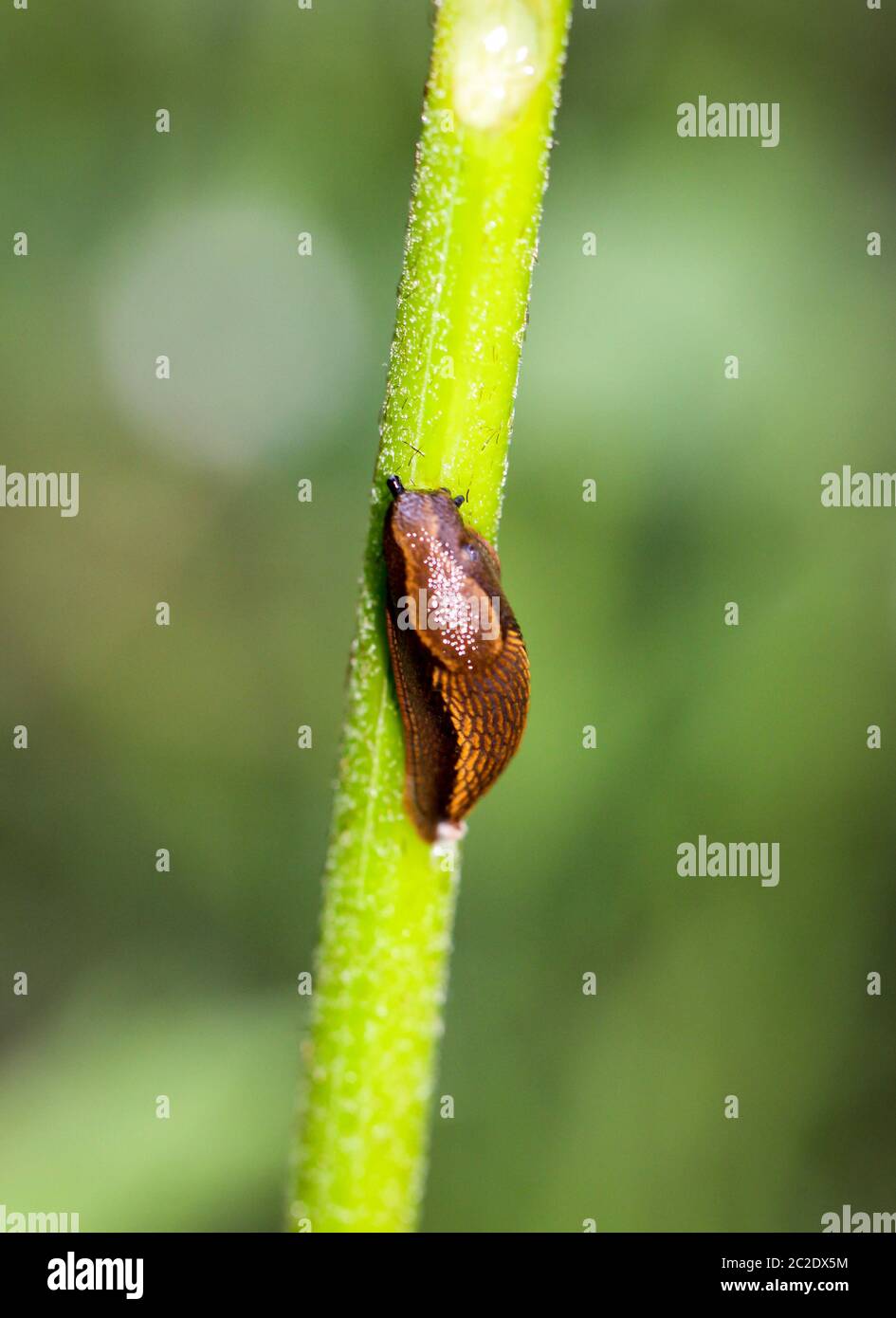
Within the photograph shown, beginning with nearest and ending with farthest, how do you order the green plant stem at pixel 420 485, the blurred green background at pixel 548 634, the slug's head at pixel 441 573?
the green plant stem at pixel 420 485
the slug's head at pixel 441 573
the blurred green background at pixel 548 634

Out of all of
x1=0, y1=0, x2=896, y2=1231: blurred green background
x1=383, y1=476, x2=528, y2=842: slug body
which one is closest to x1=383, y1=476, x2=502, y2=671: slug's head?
x1=383, y1=476, x2=528, y2=842: slug body

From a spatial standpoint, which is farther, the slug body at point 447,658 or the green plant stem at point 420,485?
the slug body at point 447,658

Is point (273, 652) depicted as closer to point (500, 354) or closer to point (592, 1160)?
point (592, 1160)

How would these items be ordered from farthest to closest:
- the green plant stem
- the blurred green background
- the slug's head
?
the blurred green background < the slug's head < the green plant stem

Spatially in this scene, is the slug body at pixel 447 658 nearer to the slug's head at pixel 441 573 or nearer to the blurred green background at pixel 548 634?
the slug's head at pixel 441 573

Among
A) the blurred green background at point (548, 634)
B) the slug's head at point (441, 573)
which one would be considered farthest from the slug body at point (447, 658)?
the blurred green background at point (548, 634)

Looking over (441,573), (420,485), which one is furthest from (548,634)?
(420,485)

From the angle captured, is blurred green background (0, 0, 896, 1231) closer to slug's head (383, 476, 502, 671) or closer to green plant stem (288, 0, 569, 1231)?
green plant stem (288, 0, 569, 1231)
